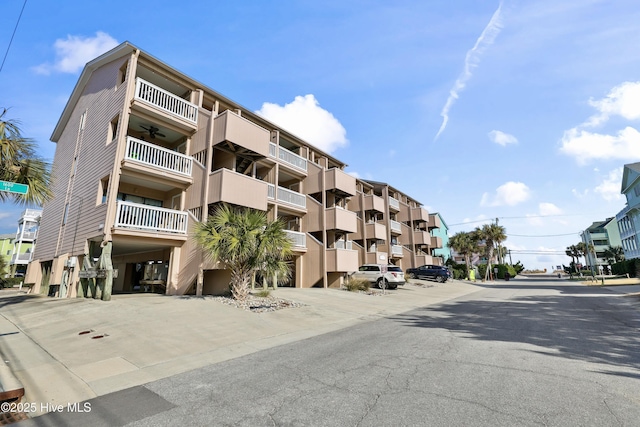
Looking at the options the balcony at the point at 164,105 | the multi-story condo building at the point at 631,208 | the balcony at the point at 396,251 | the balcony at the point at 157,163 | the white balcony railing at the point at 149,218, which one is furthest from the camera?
the multi-story condo building at the point at 631,208

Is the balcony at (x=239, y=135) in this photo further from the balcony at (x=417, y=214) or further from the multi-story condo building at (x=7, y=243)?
the multi-story condo building at (x=7, y=243)

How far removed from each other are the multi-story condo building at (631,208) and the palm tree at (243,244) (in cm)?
5784

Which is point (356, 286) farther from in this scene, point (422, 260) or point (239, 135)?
point (422, 260)

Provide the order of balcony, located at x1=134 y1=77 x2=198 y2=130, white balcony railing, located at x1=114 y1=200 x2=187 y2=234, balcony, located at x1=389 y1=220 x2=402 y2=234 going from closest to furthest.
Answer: white balcony railing, located at x1=114 y1=200 x2=187 y2=234
balcony, located at x1=134 y1=77 x2=198 y2=130
balcony, located at x1=389 y1=220 x2=402 y2=234

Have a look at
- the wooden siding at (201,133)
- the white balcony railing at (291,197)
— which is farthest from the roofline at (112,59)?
the white balcony railing at (291,197)

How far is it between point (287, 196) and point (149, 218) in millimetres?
10026

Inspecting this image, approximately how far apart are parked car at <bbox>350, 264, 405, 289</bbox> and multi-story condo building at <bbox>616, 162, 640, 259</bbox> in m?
46.1

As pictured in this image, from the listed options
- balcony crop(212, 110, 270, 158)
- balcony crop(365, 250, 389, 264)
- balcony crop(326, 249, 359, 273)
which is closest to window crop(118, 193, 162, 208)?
balcony crop(212, 110, 270, 158)

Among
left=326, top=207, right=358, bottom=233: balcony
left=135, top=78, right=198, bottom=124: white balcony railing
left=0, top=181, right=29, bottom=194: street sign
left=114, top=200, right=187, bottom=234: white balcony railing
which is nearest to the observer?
left=0, top=181, right=29, bottom=194: street sign

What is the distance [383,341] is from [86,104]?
79.3ft

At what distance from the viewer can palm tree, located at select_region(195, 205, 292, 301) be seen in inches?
510

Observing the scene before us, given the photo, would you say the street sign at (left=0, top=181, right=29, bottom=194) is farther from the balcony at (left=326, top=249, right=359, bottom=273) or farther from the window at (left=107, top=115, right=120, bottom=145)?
the balcony at (left=326, top=249, right=359, bottom=273)

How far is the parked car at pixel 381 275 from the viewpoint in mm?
24266

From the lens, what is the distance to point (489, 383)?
4828mm
